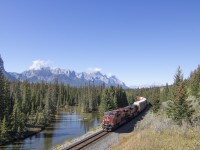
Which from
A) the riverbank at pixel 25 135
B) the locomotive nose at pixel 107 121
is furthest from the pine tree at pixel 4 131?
the locomotive nose at pixel 107 121

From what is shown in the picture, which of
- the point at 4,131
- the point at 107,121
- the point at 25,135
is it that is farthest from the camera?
the point at 25,135

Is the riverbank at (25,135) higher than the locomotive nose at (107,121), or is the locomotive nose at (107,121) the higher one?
the locomotive nose at (107,121)

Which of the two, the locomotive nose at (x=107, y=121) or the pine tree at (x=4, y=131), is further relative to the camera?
the pine tree at (x=4, y=131)

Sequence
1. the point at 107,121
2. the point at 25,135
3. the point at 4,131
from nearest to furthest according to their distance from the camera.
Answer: the point at 107,121, the point at 4,131, the point at 25,135

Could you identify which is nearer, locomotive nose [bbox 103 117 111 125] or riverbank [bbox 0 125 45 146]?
locomotive nose [bbox 103 117 111 125]

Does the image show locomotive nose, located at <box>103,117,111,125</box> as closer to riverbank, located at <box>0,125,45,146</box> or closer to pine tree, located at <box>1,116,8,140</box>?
riverbank, located at <box>0,125,45,146</box>

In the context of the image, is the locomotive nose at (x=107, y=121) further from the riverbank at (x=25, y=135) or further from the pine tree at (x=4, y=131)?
the pine tree at (x=4, y=131)

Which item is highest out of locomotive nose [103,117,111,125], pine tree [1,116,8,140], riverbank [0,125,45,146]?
locomotive nose [103,117,111,125]

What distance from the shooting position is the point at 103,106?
75250 mm

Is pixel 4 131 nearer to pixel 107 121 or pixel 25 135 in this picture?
pixel 25 135

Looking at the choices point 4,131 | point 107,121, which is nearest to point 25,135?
point 4,131

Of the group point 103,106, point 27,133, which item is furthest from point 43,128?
point 103,106

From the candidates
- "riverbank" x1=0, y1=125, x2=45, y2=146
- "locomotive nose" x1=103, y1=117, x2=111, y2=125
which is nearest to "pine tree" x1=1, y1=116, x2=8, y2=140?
"riverbank" x1=0, y1=125, x2=45, y2=146

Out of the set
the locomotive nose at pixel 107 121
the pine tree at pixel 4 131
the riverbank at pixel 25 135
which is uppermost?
the locomotive nose at pixel 107 121
